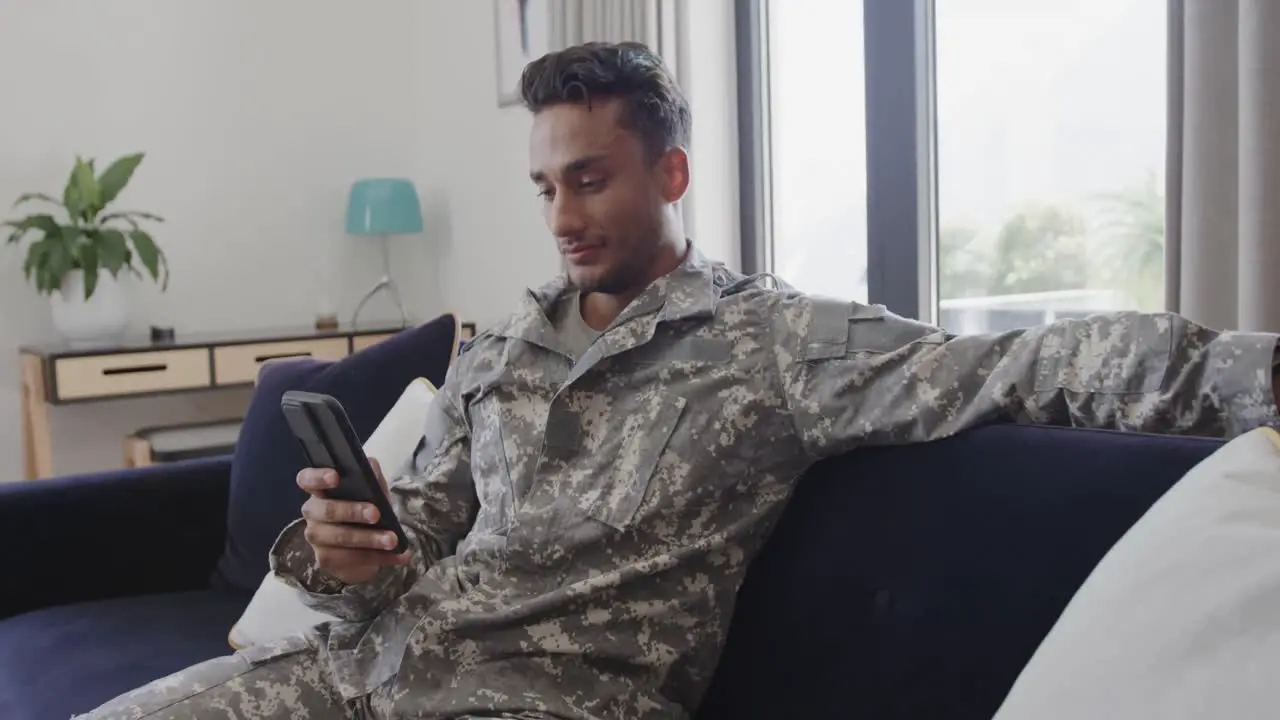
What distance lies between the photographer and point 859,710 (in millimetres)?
1229

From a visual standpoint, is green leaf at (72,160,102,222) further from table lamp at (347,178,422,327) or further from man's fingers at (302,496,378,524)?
man's fingers at (302,496,378,524)

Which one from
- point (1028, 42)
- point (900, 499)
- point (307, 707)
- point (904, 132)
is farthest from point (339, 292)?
point (900, 499)

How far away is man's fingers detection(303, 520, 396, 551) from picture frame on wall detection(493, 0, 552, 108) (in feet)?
7.94

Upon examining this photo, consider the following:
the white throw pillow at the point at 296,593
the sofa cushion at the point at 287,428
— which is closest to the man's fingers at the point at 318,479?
the white throw pillow at the point at 296,593

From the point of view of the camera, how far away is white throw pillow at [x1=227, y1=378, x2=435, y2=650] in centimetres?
173

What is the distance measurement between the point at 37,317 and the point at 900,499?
3.43m

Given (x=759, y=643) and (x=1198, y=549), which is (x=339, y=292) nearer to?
(x=759, y=643)

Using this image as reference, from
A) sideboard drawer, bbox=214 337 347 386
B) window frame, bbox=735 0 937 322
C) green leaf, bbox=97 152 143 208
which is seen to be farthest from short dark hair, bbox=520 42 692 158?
green leaf, bbox=97 152 143 208

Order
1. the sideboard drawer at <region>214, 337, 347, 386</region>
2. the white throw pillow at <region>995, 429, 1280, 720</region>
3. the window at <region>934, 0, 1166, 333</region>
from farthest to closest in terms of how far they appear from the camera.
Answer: the sideboard drawer at <region>214, 337, 347, 386</region> < the window at <region>934, 0, 1166, 333</region> < the white throw pillow at <region>995, 429, 1280, 720</region>

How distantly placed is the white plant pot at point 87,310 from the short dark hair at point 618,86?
8.58ft

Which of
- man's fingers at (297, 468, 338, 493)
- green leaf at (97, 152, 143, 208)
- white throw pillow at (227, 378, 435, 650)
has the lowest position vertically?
white throw pillow at (227, 378, 435, 650)

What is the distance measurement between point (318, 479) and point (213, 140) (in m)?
3.14

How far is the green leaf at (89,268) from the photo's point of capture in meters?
3.57

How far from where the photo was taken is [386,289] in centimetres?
443
